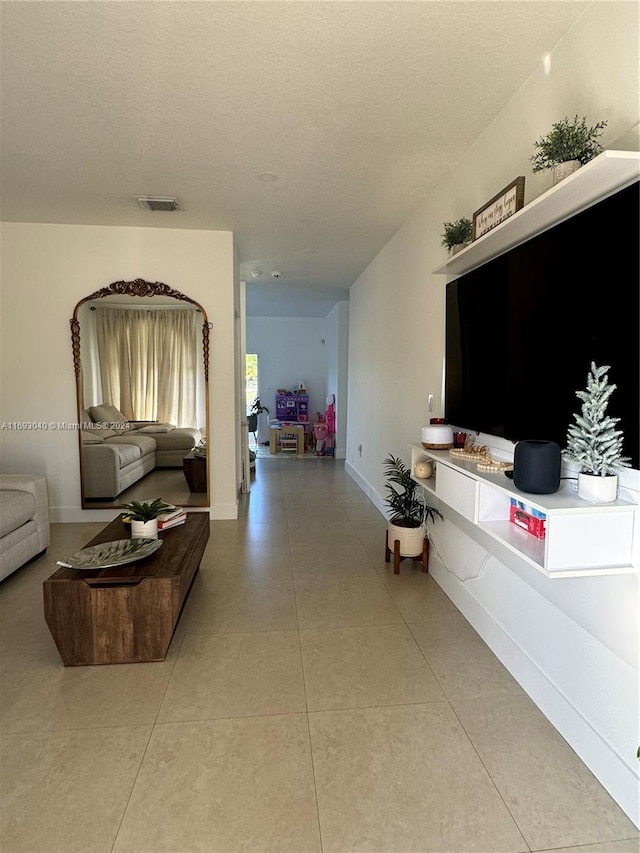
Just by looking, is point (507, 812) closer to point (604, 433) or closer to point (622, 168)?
point (604, 433)

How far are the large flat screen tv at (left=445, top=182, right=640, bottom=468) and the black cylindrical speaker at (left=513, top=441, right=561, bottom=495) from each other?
0.56 ft

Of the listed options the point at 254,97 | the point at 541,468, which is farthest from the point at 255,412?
the point at 541,468

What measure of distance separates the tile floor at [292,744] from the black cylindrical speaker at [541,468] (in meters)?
0.98

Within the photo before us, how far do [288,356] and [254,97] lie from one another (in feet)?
23.9

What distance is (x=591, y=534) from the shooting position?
1399mm

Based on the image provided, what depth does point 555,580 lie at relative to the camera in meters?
1.80

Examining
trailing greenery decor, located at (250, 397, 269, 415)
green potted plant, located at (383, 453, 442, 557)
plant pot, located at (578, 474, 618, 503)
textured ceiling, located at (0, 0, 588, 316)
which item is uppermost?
textured ceiling, located at (0, 0, 588, 316)

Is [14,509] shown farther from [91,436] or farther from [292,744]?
[292,744]

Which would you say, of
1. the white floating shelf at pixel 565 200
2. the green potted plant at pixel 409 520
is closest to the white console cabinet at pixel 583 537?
the white floating shelf at pixel 565 200

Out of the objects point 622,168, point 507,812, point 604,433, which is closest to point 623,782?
point 507,812

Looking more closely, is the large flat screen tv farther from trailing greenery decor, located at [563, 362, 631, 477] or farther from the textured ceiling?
the textured ceiling

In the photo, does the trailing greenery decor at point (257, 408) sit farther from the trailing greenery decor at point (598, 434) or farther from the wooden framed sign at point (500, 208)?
the trailing greenery decor at point (598, 434)

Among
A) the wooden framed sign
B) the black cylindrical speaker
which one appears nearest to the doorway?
the wooden framed sign

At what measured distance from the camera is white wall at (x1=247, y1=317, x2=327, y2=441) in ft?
30.8
